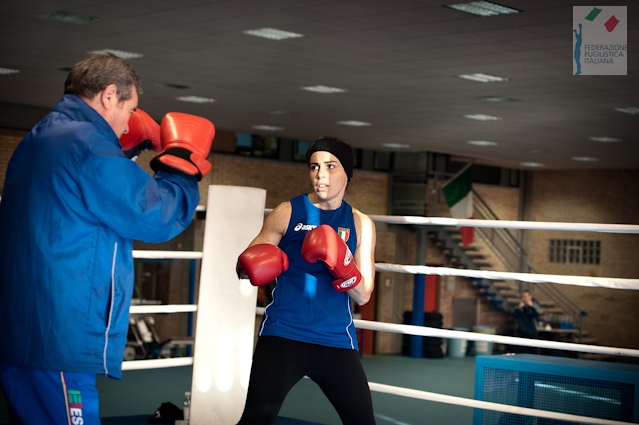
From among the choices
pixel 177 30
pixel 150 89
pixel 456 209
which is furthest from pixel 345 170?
pixel 456 209

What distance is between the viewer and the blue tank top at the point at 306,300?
3139 mm

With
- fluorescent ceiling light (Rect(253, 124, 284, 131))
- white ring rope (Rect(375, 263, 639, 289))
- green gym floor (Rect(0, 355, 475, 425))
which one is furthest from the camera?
fluorescent ceiling light (Rect(253, 124, 284, 131))

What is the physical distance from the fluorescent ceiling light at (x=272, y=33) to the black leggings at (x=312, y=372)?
4459mm

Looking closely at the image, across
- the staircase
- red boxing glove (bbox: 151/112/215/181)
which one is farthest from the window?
red boxing glove (bbox: 151/112/215/181)

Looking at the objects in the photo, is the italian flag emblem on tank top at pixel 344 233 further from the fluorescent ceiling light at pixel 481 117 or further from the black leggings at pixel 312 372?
the fluorescent ceiling light at pixel 481 117

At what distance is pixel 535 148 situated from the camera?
14586 millimetres

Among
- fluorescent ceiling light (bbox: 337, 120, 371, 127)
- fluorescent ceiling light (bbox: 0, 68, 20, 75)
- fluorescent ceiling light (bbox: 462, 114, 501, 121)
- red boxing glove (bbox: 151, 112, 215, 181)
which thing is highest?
fluorescent ceiling light (bbox: 337, 120, 371, 127)

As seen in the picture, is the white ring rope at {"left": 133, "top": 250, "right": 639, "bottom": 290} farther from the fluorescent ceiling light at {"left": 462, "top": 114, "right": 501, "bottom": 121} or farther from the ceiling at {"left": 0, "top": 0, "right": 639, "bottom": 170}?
the fluorescent ceiling light at {"left": 462, "top": 114, "right": 501, "bottom": 121}

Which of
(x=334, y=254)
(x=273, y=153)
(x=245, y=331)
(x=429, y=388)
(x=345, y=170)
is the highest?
(x=273, y=153)

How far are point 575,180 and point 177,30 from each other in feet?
41.6

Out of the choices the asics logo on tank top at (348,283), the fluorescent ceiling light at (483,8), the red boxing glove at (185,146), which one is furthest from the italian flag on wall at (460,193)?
the red boxing glove at (185,146)

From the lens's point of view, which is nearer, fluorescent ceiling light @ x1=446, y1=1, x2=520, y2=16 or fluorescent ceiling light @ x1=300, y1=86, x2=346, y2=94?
fluorescent ceiling light @ x1=446, y1=1, x2=520, y2=16

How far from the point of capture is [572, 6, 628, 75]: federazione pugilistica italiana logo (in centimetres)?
611

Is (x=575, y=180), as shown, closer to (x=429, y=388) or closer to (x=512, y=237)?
(x=512, y=237)
